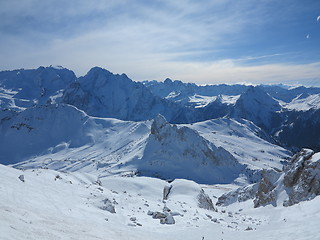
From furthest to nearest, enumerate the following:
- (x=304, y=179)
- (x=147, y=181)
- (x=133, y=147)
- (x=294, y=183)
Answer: (x=133, y=147) < (x=147, y=181) < (x=294, y=183) < (x=304, y=179)

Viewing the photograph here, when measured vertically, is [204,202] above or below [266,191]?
below

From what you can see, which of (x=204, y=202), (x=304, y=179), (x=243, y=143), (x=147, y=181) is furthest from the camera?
(x=243, y=143)

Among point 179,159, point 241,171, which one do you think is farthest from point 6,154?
point 241,171

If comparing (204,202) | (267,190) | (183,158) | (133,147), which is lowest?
(183,158)

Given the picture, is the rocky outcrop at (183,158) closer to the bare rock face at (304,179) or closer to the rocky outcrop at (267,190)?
the rocky outcrop at (267,190)

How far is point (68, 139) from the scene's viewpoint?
450 feet

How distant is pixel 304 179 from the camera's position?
31328mm

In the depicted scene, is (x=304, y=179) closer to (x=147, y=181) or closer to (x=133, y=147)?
(x=147, y=181)

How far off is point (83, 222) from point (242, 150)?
11964cm

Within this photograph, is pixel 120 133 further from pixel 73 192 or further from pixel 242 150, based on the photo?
pixel 73 192

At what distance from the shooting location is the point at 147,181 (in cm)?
4759

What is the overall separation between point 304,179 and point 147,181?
24.9m

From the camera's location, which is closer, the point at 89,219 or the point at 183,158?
the point at 89,219

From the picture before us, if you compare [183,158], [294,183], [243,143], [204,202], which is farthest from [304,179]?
[243,143]
